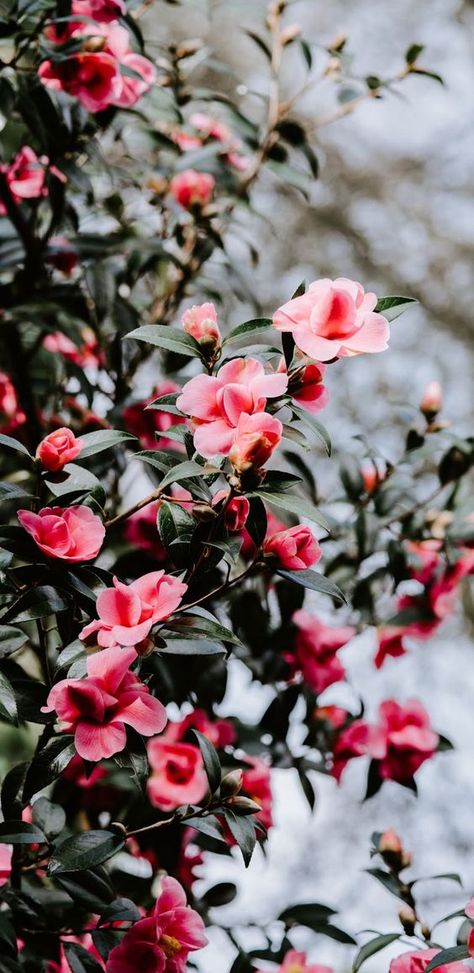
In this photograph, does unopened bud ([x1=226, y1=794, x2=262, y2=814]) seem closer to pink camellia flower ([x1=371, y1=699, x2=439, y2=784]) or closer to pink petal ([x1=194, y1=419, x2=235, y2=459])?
pink petal ([x1=194, y1=419, x2=235, y2=459])

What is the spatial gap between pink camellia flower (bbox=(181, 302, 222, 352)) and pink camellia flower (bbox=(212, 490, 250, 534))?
4.5 inches

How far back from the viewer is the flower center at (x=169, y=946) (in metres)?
0.69

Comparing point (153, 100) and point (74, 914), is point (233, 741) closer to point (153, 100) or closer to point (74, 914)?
point (74, 914)

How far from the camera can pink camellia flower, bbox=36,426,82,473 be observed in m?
0.68

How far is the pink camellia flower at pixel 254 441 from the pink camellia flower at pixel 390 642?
2.24 ft

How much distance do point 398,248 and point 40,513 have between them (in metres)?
3.20

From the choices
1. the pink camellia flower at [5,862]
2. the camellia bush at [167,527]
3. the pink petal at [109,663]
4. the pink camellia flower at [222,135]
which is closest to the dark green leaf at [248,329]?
the camellia bush at [167,527]

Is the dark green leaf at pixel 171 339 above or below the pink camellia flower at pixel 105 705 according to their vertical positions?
above

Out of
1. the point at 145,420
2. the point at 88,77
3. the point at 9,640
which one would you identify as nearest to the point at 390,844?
the point at 9,640

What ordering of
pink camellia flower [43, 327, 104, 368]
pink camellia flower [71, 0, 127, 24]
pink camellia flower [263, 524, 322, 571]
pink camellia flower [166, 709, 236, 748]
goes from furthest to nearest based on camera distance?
pink camellia flower [43, 327, 104, 368], pink camellia flower [166, 709, 236, 748], pink camellia flower [71, 0, 127, 24], pink camellia flower [263, 524, 322, 571]

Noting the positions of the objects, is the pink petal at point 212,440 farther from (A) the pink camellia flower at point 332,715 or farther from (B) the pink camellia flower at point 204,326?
(A) the pink camellia flower at point 332,715

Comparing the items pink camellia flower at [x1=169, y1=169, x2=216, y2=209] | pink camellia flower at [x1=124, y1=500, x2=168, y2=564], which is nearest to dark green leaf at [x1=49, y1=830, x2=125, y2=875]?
pink camellia flower at [x1=124, y1=500, x2=168, y2=564]

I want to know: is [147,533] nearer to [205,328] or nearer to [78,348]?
[78,348]

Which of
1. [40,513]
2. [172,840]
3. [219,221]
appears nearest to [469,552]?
[172,840]
